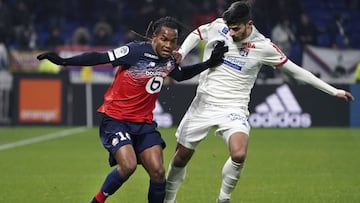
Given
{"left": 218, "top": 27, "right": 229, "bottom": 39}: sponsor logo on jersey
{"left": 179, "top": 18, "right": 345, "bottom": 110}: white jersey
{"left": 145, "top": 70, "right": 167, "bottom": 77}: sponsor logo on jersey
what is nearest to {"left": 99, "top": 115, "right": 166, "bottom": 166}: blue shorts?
{"left": 145, "top": 70, "right": 167, "bottom": 77}: sponsor logo on jersey

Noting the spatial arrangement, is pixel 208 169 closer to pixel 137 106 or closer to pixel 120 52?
pixel 137 106

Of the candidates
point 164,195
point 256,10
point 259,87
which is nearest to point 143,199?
point 164,195

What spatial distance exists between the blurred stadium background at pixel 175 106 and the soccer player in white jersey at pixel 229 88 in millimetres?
616

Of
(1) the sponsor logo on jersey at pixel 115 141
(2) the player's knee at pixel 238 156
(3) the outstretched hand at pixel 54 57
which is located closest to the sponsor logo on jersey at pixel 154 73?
(1) the sponsor logo on jersey at pixel 115 141

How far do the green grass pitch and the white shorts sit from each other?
1220 mm

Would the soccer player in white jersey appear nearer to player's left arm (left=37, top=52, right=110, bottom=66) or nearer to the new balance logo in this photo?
player's left arm (left=37, top=52, right=110, bottom=66)

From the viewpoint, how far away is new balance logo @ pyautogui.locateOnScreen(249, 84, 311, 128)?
2112 cm

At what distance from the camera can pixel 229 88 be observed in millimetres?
9180

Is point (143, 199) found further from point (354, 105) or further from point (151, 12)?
point (151, 12)

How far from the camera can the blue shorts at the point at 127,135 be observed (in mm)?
8508

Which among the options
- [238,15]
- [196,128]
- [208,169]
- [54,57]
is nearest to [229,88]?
[196,128]

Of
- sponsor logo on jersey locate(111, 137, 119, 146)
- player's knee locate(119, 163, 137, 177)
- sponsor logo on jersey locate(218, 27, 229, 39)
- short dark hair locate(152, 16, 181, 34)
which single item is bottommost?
player's knee locate(119, 163, 137, 177)

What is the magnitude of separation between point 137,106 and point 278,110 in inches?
505

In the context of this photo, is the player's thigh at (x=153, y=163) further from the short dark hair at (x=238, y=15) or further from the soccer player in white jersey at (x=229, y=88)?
the short dark hair at (x=238, y=15)
